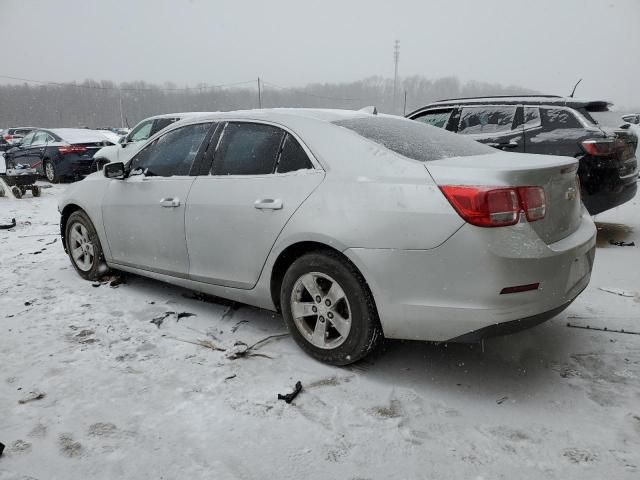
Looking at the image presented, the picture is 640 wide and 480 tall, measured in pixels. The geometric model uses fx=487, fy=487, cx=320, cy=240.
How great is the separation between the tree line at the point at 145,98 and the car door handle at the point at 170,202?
8180 cm

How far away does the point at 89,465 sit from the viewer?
2129 millimetres

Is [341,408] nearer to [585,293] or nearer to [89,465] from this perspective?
[89,465]

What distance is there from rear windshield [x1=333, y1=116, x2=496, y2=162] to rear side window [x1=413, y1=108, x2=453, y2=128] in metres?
3.55

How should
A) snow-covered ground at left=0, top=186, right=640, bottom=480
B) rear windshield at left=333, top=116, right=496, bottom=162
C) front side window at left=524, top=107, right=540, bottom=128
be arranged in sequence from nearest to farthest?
snow-covered ground at left=0, top=186, right=640, bottom=480, rear windshield at left=333, top=116, right=496, bottom=162, front side window at left=524, top=107, right=540, bottom=128

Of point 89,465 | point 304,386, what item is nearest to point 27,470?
point 89,465

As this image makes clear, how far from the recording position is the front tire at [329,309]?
8.95ft

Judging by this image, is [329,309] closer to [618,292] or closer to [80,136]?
[618,292]

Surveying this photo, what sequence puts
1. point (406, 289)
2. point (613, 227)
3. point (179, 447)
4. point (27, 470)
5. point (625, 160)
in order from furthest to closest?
point (613, 227) < point (625, 160) < point (406, 289) < point (179, 447) < point (27, 470)

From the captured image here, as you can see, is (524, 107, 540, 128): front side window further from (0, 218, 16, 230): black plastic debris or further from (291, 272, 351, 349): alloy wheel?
(0, 218, 16, 230): black plastic debris

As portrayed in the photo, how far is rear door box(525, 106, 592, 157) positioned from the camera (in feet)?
18.1

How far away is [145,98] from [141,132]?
9333 centimetres

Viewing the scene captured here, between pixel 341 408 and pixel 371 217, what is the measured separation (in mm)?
1013

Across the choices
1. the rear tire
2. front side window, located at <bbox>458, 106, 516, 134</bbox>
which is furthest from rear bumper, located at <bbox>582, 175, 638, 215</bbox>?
the rear tire

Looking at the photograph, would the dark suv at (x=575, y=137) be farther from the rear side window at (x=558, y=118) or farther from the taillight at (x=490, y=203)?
the taillight at (x=490, y=203)
